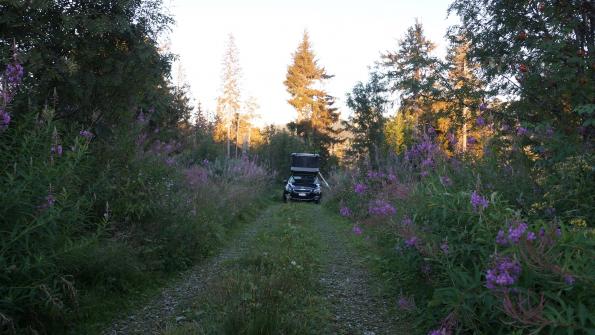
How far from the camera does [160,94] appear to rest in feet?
26.1

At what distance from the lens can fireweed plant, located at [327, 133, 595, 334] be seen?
234 cm

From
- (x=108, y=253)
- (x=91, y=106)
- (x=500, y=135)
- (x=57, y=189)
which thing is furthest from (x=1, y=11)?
(x=500, y=135)

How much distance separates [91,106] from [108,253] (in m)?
2.40

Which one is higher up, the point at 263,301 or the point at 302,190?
the point at 302,190

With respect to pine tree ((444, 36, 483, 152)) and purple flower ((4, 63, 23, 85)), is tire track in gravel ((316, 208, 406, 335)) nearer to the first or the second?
purple flower ((4, 63, 23, 85))

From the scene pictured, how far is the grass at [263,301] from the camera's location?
12.3ft

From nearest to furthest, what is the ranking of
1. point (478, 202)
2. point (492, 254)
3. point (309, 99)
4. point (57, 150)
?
point (492, 254) → point (478, 202) → point (57, 150) → point (309, 99)

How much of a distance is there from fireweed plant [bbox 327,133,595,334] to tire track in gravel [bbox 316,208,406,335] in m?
0.27

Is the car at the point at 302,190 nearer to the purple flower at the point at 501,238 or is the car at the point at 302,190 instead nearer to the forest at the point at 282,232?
the forest at the point at 282,232

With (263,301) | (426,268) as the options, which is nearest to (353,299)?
(426,268)

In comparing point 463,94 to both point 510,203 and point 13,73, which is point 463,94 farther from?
point 13,73

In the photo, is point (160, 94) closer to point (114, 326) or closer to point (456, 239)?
point (114, 326)

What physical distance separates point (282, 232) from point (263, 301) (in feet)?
17.7

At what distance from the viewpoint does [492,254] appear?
2889mm
